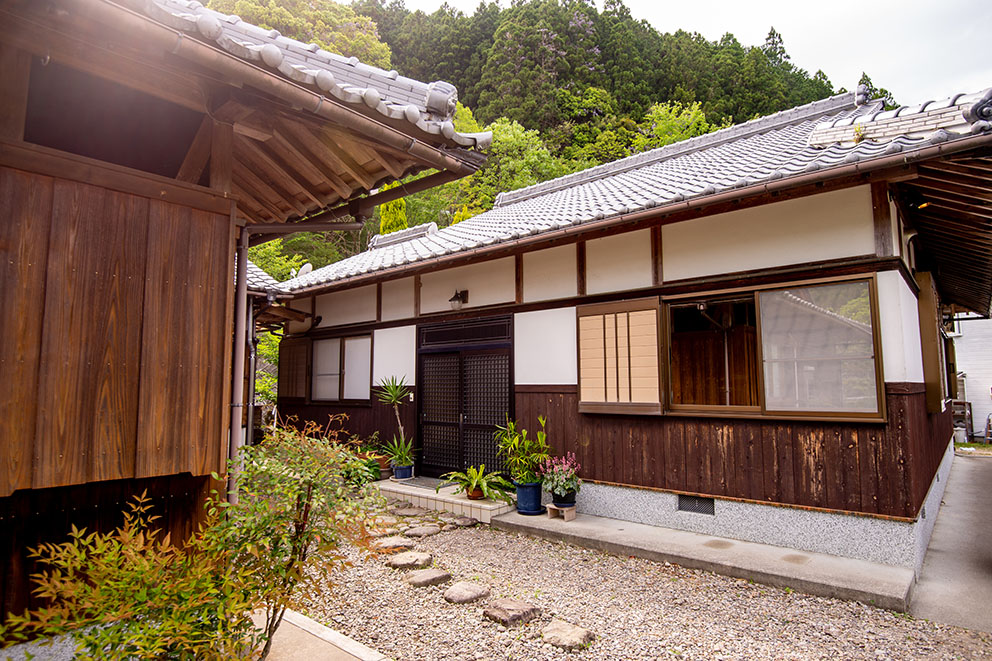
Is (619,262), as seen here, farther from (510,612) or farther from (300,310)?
(300,310)

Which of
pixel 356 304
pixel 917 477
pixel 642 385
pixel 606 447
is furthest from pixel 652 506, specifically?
pixel 356 304

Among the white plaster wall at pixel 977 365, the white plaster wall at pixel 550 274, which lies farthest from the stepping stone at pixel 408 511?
the white plaster wall at pixel 977 365

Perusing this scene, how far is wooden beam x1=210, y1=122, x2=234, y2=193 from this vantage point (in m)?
3.07

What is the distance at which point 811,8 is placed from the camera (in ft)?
108

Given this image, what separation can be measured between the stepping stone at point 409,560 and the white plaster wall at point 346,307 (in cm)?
545

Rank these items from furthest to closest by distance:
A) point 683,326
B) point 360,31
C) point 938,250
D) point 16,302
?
point 360,31 → point 683,326 → point 938,250 → point 16,302

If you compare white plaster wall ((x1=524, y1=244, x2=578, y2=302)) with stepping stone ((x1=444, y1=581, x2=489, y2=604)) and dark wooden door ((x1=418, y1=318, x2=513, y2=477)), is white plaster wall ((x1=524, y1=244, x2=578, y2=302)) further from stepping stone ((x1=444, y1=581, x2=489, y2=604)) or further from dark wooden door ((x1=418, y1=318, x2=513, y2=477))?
stepping stone ((x1=444, y1=581, x2=489, y2=604))

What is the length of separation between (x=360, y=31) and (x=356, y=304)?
716 inches

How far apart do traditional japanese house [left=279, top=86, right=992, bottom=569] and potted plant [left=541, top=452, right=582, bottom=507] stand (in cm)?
28

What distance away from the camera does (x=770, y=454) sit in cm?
558

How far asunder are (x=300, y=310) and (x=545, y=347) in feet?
22.3

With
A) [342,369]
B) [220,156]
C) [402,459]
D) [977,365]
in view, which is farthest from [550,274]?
[977,365]

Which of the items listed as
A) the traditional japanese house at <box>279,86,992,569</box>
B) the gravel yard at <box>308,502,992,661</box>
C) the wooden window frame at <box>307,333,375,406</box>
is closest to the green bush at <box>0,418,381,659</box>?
the gravel yard at <box>308,502,992,661</box>

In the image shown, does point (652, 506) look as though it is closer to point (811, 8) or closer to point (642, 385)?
point (642, 385)
